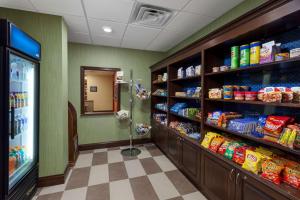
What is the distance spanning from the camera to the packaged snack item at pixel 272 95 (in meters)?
1.24

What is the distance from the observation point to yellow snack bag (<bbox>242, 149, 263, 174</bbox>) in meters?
1.34

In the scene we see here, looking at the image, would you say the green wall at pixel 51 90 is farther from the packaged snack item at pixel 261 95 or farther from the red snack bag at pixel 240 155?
the packaged snack item at pixel 261 95

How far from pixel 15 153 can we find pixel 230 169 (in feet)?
8.08

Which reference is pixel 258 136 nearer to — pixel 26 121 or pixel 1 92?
pixel 1 92

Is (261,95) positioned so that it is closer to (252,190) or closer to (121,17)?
(252,190)

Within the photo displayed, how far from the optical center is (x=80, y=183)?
89.2 inches

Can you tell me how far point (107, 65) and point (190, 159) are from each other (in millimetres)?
2841

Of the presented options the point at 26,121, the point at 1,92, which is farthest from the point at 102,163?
the point at 1,92

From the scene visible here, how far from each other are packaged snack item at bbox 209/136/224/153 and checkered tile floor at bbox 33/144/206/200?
0.72 metres

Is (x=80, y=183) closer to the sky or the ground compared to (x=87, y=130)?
closer to the ground

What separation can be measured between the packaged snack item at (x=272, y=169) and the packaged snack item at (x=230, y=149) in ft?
1.09

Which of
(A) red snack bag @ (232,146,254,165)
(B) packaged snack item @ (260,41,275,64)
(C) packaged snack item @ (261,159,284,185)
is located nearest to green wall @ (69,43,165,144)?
(A) red snack bag @ (232,146,254,165)

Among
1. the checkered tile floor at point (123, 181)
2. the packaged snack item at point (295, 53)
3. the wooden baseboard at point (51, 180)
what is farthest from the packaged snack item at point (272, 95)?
the wooden baseboard at point (51, 180)

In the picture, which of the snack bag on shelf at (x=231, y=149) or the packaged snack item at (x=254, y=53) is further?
the snack bag on shelf at (x=231, y=149)
